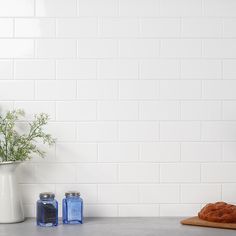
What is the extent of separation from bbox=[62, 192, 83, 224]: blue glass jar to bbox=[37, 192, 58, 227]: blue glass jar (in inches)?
2.1

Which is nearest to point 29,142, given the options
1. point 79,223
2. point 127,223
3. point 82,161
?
point 82,161

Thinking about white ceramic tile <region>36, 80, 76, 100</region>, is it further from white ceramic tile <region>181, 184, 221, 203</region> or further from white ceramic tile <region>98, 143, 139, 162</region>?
white ceramic tile <region>181, 184, 221, 203</region>

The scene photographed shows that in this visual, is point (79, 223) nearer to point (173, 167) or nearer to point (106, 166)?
point (106, 166)

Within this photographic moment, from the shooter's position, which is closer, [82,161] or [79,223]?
[79,223]

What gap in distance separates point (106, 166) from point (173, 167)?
1.00 feet

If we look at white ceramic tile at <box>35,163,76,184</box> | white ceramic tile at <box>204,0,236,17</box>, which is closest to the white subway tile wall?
white ceramic tile at <box>35,163,76,184</box>

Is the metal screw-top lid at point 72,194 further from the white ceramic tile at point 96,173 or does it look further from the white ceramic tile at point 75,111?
the white ceramic tile at point 75,111

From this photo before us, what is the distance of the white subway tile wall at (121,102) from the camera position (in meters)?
2.24

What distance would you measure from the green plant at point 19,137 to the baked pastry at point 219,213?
73cm

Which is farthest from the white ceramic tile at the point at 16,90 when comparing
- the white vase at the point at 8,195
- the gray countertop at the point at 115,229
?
the gray countertop at the point at 115,229

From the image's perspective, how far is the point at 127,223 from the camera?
2.09 metres

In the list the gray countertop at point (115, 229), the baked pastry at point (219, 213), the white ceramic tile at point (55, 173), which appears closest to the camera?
the gray countertop at point (115, 229)

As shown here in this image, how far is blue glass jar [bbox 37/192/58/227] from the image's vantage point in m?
2.03

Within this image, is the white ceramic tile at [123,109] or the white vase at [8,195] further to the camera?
the white ceramic tile at [123,109]
